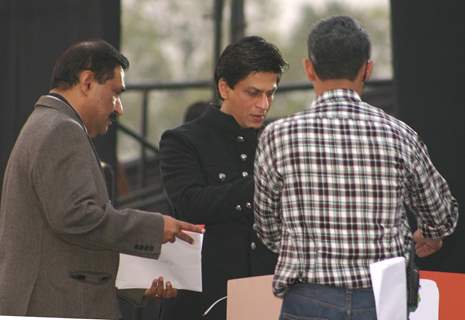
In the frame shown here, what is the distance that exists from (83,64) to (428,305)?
51.9 inches

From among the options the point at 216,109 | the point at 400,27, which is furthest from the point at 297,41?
the point at 216,109

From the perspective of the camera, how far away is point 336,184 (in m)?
2.96

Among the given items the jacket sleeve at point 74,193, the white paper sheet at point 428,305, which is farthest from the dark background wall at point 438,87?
the jacket sleeve at point 74,193

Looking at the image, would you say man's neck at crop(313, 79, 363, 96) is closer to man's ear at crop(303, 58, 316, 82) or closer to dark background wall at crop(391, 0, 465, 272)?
man's ear at crop(303, 58, 316, 82)

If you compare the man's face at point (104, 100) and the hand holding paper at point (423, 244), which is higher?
the man's face at point (104, 100)

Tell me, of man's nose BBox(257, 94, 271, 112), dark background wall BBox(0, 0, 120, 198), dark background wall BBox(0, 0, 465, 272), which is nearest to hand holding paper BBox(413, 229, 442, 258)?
man's nose BBox(257, 94, 271, 112)

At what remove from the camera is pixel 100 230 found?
3455 millimetres

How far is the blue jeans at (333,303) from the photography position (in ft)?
9.66

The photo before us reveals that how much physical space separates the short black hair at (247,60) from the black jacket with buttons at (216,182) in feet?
0.49

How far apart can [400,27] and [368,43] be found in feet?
8.90

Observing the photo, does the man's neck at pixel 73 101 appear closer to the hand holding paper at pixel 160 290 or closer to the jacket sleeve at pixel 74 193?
the jacket sleeve at pixel 74 193

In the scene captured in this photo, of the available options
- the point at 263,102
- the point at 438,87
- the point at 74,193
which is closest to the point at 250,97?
the point at 263,102

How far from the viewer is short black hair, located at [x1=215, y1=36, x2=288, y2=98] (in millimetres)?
3992

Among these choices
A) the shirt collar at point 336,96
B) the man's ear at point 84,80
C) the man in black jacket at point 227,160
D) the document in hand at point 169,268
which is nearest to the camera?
the shirt collar at point 336,96
